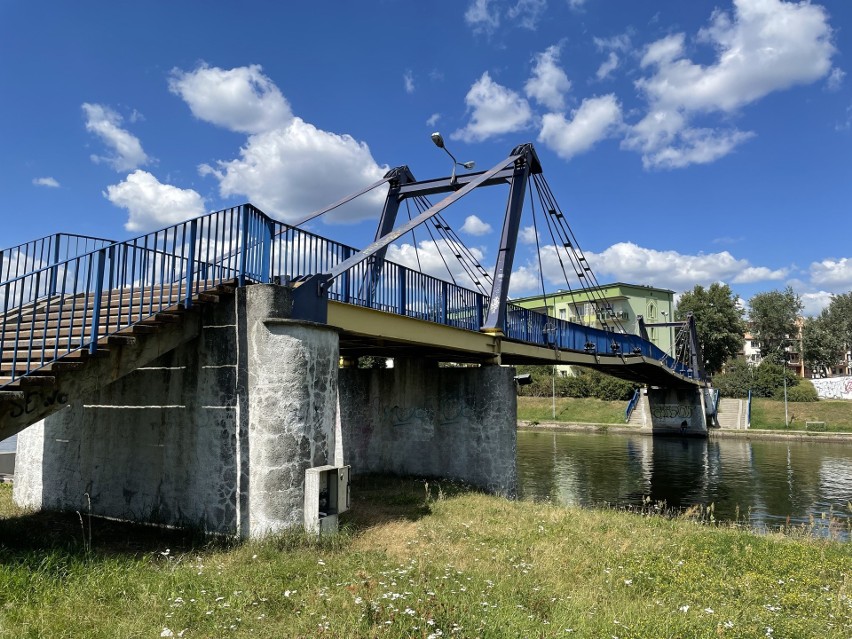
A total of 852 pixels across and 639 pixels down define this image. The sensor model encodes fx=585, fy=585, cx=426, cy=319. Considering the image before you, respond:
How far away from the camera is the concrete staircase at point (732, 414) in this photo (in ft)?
154

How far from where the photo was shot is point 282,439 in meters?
8.48

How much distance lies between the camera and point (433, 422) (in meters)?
16.9

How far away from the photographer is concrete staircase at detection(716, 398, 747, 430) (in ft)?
154

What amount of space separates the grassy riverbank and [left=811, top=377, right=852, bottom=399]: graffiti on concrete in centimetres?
5633

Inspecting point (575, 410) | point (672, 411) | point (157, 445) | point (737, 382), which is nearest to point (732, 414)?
point (672, 411)

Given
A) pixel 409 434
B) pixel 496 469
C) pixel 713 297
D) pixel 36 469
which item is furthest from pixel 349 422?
pixel 713 297

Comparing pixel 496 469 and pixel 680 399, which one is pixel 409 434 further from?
pixel 680 399

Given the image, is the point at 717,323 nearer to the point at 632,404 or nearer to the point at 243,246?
the point at 632,404

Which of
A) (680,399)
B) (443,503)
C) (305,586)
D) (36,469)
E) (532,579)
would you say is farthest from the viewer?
(680,399)

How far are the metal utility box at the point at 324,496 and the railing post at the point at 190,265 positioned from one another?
9.88 feet

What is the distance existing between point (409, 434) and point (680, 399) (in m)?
37.4

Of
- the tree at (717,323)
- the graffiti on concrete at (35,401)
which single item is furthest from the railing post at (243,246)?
the tree at (717,323)

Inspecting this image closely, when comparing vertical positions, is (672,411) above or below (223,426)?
below

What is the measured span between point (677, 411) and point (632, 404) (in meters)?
4.23
